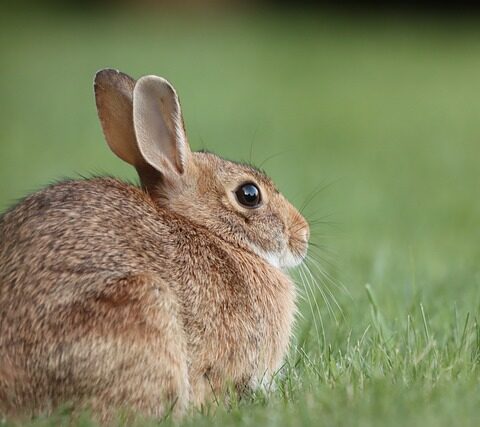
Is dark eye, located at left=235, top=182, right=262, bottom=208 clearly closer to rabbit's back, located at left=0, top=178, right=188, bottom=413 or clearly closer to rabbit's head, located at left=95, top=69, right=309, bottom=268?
rabbit's head, located at left=95, top=69, right=309, bottom=268

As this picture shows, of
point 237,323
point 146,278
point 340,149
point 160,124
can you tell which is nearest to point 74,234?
point 146,278

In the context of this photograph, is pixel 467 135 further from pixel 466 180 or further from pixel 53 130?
pixel 53 130

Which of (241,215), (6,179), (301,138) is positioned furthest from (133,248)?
(301,138)

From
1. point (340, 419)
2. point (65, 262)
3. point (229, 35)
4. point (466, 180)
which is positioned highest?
point (65, 262)

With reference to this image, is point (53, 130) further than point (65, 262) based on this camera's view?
Yes

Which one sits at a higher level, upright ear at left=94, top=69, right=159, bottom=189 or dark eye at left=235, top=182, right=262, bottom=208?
upright ear at left=94, top=69, right=159, bottom=189

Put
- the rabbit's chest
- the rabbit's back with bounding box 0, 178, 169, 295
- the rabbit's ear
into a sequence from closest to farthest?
the rabbit's back with bounding box 0, 178, 169, 295 → the rabbit's chest → the rabbit's ear

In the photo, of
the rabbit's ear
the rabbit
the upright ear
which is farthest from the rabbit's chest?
the upright ear

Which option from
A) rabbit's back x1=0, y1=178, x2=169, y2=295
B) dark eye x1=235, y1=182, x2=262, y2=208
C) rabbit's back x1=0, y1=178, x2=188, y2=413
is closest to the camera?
rabbit's back x1=0, y1=178, x2=188, y2=413
